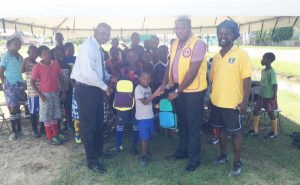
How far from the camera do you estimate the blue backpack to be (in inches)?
187

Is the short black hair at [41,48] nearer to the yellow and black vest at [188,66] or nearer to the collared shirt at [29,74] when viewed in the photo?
the collared shirt at [29,74]

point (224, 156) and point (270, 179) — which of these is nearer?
point (270, 179)

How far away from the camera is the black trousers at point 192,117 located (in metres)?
4.31

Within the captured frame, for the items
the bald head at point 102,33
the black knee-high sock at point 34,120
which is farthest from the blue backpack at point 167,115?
the black knee-high sock at point 34,120

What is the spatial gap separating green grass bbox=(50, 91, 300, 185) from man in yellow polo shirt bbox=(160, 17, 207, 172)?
11.8 inches

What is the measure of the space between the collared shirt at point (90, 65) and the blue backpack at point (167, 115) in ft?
3.50

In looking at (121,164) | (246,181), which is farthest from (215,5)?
(121,164)

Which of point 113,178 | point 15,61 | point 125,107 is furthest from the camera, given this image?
point 15,61

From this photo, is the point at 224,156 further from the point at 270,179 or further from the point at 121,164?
the point at 121,164

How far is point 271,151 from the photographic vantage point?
5355 millimetres

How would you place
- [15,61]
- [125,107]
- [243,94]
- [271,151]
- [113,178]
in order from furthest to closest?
[15,61]
[271,151]
[125,107]
[113,178]
[243,94]

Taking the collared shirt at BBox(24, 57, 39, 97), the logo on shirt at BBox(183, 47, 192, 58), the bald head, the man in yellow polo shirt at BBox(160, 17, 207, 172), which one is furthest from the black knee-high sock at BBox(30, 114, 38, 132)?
the logo on shirt at BBox(183, 47, 192, 58)

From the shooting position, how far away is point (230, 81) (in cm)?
409

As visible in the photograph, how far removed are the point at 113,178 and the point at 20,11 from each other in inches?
104
